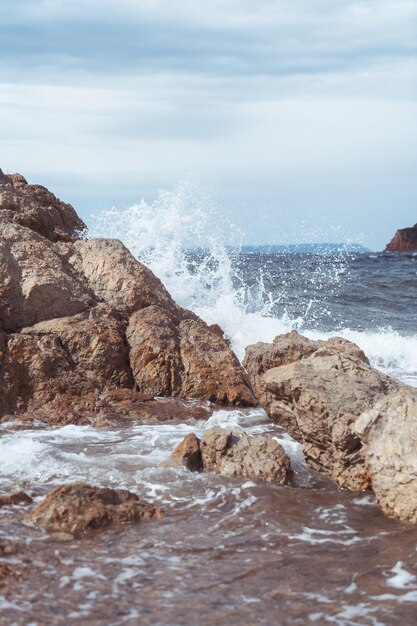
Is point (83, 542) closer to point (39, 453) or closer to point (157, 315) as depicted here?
point (39, 453)

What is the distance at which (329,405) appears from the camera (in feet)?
17.4

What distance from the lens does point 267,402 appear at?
20.6ft

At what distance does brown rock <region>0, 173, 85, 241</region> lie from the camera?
8414 millimetres

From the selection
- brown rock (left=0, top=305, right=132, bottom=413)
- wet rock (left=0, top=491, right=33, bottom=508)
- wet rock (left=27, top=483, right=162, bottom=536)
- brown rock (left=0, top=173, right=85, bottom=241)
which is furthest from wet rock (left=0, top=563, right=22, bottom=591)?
brown rock (left=0, top=173, right=85, bottom=241)

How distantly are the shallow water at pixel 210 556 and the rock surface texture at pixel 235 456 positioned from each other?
4.3 inches

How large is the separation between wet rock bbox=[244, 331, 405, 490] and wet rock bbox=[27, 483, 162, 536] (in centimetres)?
141

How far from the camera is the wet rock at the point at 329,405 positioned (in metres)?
5.14

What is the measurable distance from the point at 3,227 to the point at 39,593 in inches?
196

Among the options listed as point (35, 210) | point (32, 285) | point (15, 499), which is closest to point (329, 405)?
point (15, 499)

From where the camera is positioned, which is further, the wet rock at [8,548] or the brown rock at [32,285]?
the brown rock at [32,285]

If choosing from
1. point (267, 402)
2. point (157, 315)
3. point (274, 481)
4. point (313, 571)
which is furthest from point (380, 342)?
point (313, 571)

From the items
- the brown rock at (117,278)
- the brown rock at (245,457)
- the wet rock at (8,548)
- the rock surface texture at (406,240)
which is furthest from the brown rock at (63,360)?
the rock surface texture at (406,240)

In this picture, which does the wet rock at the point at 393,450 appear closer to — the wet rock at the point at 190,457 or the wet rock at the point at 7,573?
the wet rock at the point at 190,457

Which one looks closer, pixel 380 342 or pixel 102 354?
pixel 102 354
